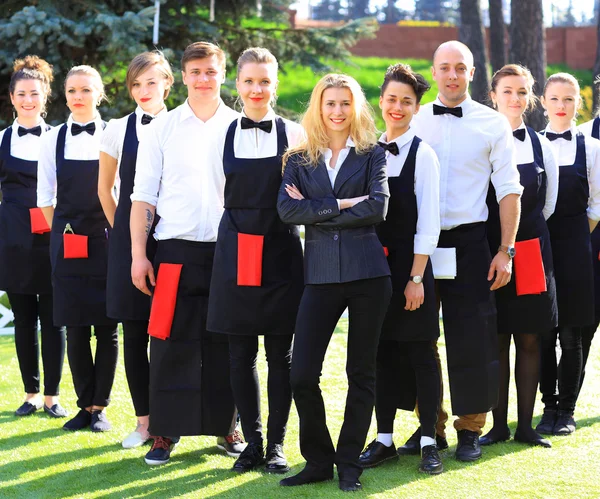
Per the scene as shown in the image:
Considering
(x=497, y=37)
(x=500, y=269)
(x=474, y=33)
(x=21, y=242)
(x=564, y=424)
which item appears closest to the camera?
(x=500, y=269)

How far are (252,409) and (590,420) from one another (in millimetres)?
2042

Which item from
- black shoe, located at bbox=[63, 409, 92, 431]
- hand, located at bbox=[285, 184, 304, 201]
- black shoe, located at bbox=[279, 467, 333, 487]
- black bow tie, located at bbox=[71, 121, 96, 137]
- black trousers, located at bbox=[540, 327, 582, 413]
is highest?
black bow tie, located at bbox=[71, 121, 96, 137]

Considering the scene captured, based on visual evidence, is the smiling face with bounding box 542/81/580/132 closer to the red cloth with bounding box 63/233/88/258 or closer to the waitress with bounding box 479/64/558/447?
the waitress with bounding box 479/64/558/447

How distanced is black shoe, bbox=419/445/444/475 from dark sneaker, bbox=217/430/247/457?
2.88ft

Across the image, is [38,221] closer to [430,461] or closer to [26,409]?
[26,409]

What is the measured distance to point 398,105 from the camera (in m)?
4.19

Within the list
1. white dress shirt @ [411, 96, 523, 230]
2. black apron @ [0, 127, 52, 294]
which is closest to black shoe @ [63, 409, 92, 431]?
black apron @ [0, 127, 52, 294]

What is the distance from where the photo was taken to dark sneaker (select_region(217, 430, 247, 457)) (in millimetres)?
4594

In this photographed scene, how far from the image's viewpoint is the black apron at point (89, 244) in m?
5.05

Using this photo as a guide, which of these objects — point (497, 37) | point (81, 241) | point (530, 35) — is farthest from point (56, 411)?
point (497, 37)

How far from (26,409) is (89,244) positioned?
45.3 inches

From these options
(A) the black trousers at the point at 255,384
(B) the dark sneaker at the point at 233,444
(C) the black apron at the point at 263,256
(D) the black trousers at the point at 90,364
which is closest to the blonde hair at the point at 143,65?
(C) the black apron at the point at 263,256

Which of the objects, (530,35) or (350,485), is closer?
(350,485)

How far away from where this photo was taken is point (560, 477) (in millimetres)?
4105
